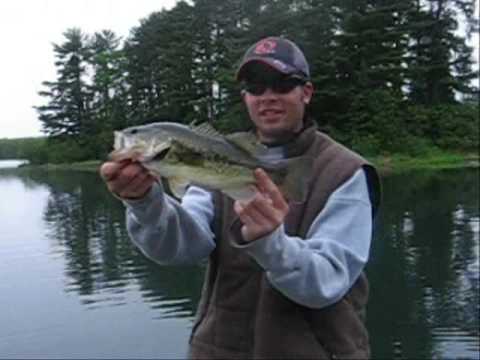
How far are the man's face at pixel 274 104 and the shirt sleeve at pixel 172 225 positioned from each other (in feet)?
1.32

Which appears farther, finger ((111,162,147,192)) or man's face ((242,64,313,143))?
man's face ((242,64,313,143))

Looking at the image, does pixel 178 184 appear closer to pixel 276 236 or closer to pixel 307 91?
pixel 276 236

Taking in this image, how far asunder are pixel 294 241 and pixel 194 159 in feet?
1.55

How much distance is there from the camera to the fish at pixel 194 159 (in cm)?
262

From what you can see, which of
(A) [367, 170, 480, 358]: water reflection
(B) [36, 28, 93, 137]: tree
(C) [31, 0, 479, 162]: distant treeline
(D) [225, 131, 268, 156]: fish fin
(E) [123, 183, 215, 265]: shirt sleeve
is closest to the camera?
(D) [225, 131, 268, 156]: fish fin

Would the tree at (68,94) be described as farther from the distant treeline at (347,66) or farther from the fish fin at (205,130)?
the fish fin at (205,130)

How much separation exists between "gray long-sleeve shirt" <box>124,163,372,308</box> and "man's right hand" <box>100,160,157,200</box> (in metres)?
0.07

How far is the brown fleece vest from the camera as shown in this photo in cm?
297

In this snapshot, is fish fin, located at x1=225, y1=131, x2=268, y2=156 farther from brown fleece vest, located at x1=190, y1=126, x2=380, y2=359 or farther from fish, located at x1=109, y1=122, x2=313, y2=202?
brown fleece vest, located at x1=190, y1=126, x2=380, y2=359

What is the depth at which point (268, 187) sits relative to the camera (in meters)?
2.56

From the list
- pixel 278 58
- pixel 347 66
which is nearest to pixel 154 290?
pixel 278 58

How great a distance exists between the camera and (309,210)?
9.82 ft

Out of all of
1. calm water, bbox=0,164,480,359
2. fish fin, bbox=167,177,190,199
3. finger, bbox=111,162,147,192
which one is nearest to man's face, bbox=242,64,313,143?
fish fin, bbox=167,177,190,199

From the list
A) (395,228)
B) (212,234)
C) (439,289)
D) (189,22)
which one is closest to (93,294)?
(439,289)
